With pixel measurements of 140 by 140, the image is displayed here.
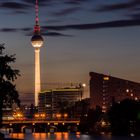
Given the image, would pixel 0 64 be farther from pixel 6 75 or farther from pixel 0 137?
pixel 0 137

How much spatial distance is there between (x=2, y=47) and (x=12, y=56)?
2.52m

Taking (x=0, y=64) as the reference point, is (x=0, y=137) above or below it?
below

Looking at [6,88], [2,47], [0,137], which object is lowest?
[0,137]

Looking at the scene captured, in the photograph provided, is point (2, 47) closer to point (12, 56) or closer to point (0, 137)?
point (12, 56)

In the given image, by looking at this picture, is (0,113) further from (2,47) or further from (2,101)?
(2,47)

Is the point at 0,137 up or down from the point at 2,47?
down

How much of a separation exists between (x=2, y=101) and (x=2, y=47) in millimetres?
9665

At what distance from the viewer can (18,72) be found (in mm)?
118750

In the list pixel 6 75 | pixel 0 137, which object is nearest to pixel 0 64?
pixel 6 75

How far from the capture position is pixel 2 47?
118 meters

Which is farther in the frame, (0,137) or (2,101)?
(0,137)

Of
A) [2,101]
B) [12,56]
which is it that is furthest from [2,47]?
[2,101]

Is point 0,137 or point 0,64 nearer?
point 0,64

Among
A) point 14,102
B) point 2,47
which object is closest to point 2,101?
point 14,102
